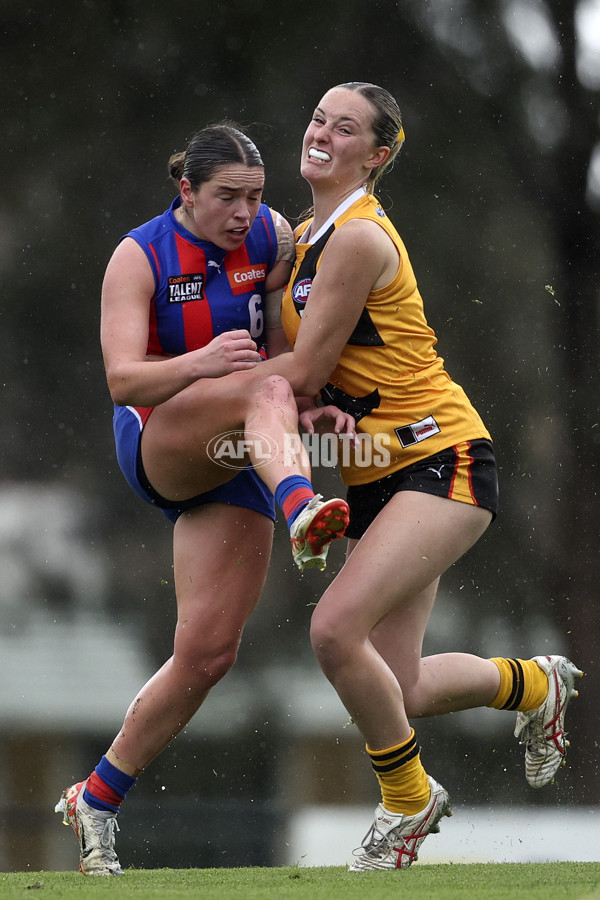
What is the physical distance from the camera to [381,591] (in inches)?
82.0

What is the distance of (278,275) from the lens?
242 centimetres

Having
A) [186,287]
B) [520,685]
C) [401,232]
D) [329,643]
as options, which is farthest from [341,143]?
[401,232]

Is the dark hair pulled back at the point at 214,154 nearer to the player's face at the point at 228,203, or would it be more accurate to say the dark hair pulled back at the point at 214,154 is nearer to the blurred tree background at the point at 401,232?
the player's face at the point at 228,203

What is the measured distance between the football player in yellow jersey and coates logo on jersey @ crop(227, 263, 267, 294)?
12 centimetres

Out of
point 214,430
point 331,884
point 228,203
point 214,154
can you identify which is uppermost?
point 214,154

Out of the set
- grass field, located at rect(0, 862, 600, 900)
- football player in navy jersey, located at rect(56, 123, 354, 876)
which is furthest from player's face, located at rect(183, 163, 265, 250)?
grass field, located at rect(0, 862, 600, 900)

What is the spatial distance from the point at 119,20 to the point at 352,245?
2.65m

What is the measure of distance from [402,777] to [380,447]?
A: 0.62m

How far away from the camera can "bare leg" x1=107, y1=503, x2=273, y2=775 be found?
7.95ft

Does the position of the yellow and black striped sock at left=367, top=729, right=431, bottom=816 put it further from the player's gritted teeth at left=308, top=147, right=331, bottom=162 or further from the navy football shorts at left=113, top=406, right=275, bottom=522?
the player's gritted teeth at left=308, top=147, right=331, bottom=162

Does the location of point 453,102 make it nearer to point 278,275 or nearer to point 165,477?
point 278,275

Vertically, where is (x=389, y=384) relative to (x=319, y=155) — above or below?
below

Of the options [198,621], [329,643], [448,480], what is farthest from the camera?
[198,621]

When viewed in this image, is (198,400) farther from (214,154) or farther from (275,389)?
(214,154)
